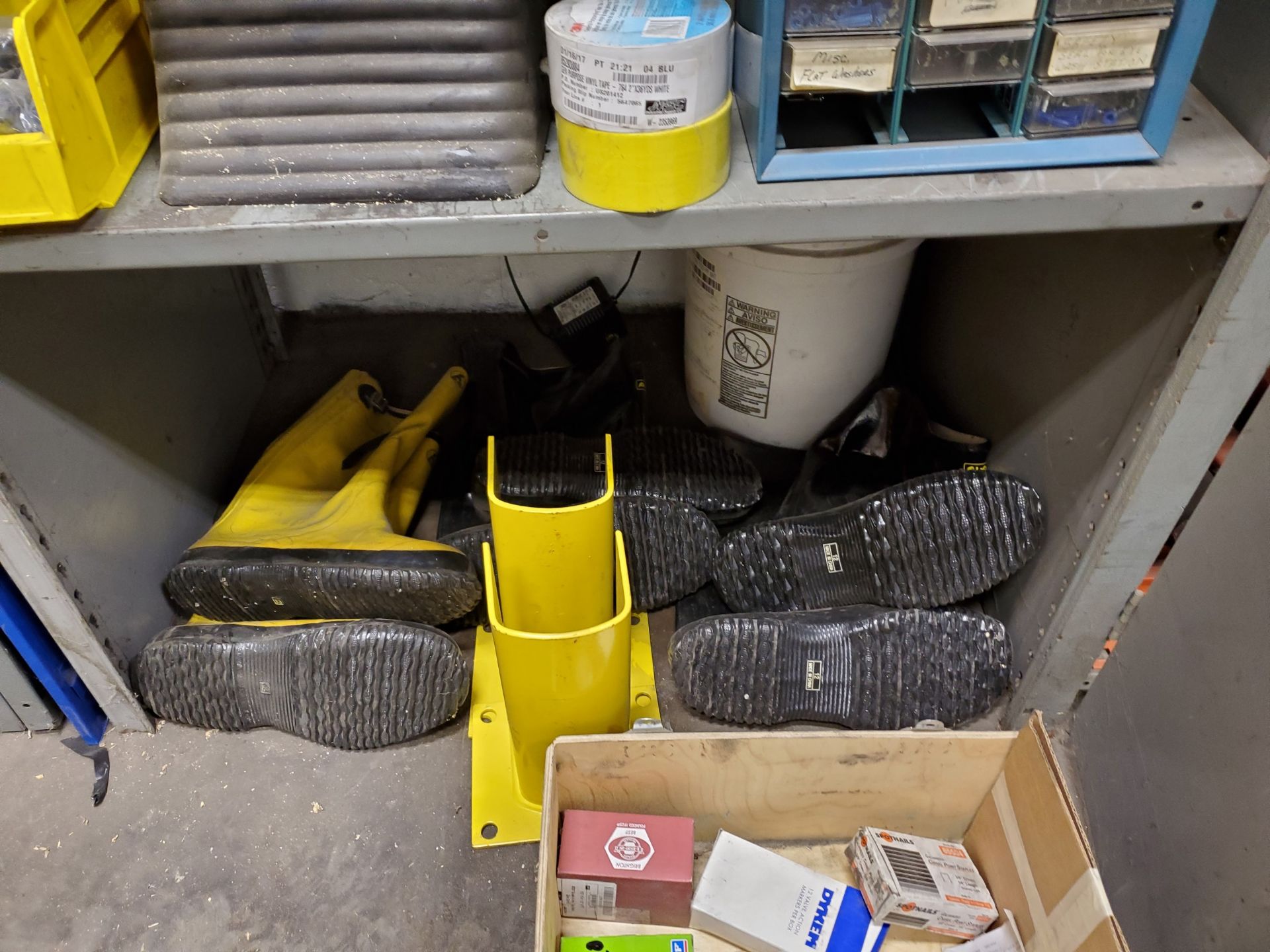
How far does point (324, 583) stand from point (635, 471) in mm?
416

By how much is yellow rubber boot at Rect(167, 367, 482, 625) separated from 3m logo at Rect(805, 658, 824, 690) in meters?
0.39

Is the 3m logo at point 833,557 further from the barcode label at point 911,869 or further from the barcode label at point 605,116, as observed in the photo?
the barcode label at point 605,116

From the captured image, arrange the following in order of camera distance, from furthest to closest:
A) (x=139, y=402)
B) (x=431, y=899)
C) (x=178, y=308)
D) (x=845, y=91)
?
(x=178, y=308) → (x=139, y=402) → (x=431, y=899) → (x=845, y=91)

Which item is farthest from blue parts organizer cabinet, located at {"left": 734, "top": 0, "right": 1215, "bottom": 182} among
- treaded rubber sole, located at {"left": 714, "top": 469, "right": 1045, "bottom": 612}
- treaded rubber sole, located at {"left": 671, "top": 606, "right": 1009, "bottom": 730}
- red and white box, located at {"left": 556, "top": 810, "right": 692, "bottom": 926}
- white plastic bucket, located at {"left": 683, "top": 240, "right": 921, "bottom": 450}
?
red and white box, located at {"left": 556, "top": 810, "right": 692, "bottom": 926}

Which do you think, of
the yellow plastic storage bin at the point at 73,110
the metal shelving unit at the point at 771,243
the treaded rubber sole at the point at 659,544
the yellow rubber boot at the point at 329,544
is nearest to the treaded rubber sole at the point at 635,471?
the treaded rubber sole at the point at 659,544

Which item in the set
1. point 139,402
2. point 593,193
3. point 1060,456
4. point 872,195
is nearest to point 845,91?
point 872,195

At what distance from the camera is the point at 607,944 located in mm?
884

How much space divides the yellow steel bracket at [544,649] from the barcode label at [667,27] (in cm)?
42

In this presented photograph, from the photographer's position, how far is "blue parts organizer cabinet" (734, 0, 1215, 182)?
0.66 m

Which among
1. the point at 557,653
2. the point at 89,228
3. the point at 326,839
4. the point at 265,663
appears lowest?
the point at 326,839

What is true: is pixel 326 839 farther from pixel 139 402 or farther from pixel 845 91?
pixel 845 91

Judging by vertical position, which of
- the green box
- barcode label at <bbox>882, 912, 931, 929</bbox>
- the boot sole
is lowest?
barcode label at <bbox>882, 912, 931, 929</bbox>

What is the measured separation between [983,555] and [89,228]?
92 centimetres

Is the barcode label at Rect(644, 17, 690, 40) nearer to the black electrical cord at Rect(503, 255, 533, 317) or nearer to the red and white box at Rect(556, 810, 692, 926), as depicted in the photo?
the red and white box at Rect(556, 810, 692, 926)
